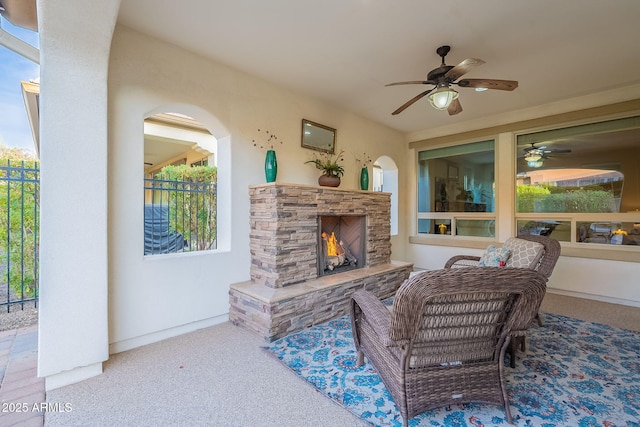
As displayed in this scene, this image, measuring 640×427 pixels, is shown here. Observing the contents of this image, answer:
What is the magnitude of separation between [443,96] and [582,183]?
315 centimetres

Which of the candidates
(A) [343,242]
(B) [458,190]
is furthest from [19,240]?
(B) [458,190]

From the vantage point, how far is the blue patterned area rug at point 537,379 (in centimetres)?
175

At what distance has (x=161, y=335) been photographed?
110 inches

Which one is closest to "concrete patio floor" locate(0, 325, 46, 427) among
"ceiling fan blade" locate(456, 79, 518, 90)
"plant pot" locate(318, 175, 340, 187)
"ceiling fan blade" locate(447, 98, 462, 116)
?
"plant pot" locate(318, 175, 340, 187)

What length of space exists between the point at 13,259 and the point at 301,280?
292 centimetres

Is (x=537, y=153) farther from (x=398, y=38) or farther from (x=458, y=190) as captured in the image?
(x=398, y=38)

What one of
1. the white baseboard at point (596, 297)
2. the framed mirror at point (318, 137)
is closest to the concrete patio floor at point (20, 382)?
the framed mirror at point (318, 137)

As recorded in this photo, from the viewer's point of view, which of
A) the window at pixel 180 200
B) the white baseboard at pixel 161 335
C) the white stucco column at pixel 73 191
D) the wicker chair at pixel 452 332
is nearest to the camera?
the wicker chair at pixel 452 332

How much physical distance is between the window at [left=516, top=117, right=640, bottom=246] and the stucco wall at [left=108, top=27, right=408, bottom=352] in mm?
3720

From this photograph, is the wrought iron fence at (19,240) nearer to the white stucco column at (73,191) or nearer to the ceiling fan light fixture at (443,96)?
the white stucco column at (73,191)

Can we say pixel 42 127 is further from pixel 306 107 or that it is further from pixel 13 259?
pixel 306 107

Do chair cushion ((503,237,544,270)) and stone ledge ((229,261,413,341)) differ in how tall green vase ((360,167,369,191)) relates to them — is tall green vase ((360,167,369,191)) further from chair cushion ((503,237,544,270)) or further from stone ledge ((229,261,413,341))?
chair cushion ((503,237,544,270))

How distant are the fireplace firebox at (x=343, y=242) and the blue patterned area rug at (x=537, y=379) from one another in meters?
1.05

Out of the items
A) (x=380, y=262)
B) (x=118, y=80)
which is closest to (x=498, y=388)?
(x=380, y=262)
